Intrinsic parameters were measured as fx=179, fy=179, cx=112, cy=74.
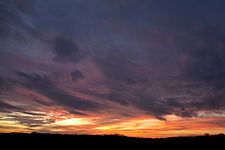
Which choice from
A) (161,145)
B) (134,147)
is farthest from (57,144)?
(161,145)

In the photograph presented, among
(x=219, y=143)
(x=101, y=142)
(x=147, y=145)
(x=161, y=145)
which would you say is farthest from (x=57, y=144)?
(x=219, y=143)

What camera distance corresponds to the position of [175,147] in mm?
14438

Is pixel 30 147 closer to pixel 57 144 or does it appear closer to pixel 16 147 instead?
pixel 16 147

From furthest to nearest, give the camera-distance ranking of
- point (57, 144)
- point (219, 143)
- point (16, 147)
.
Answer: point (219, 143) < point (57, 144) < point (16, 147)

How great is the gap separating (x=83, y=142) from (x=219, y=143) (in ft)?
37.1

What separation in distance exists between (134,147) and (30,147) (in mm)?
7764

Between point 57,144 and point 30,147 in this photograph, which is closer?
point 30,147

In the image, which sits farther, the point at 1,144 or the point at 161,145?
the point at 161,145

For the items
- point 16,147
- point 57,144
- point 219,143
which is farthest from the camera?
point 219,143

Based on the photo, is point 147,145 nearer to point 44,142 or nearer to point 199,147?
point 199,147

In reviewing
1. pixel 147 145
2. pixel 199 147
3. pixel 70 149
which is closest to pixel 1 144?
pixel 70 149

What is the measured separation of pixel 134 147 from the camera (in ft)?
47.0

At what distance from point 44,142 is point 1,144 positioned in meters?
2.94

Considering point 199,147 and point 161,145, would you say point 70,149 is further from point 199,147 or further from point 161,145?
point 199,147
